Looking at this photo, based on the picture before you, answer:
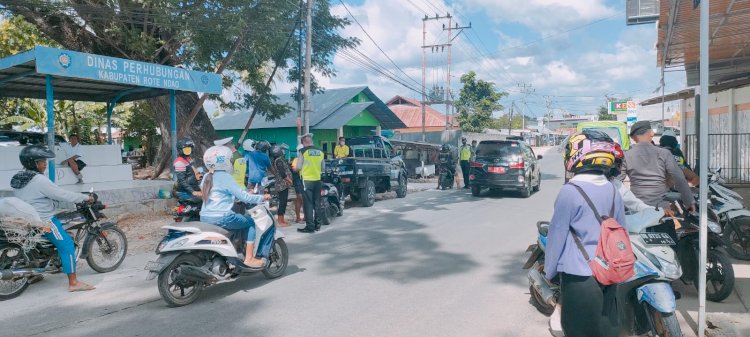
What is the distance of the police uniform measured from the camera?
10.0 m

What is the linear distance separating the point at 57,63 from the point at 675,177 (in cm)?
989

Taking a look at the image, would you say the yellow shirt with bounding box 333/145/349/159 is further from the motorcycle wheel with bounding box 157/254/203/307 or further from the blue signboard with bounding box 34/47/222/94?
the motorcycle wheel with bounding box 157/254/203/307

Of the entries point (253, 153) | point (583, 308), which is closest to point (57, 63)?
point (253, 153)

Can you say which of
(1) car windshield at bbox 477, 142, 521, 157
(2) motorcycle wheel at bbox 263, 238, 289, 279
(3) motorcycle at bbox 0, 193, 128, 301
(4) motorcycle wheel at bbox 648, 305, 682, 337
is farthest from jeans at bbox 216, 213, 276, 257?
(1) car windshield at bbox 477, 142, 521, 157

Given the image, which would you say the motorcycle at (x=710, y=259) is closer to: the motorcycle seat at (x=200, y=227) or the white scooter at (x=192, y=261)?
the white scooter at (x=192, y=261)

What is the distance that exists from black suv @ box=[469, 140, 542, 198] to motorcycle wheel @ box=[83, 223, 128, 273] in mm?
10211

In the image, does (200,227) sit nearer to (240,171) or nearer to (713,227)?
(240,171)

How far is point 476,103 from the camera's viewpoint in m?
44.3

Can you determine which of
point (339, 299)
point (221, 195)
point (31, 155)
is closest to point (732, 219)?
point (339, 299)

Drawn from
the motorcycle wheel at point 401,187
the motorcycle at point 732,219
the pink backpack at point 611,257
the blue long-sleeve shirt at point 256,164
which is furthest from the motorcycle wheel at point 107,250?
the motorcycle wheel at point 401,187

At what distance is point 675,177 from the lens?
212 inches

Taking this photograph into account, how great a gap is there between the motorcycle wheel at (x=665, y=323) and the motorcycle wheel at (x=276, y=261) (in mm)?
4331

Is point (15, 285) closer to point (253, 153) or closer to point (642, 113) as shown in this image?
point (253, 153)

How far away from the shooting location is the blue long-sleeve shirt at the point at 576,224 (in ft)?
10.5
